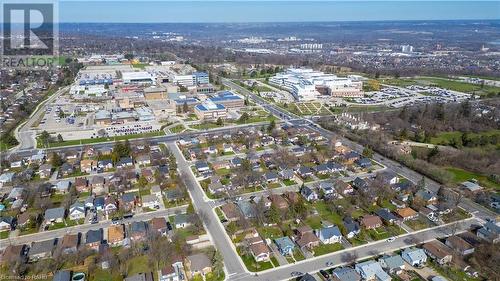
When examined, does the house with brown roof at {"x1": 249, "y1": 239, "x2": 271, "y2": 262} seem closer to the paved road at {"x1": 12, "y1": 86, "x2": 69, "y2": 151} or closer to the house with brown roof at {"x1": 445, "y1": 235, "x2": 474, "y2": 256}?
the house with brown roof at {"x1": 445, "y1": 235, "x2": 474, "y2": 256}

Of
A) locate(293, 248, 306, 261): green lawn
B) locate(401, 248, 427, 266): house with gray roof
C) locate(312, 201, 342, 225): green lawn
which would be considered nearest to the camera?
locate(401, 248, 427, 266): house with gray roof

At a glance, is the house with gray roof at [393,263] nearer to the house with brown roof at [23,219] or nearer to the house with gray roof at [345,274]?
the house with gray roof at [345,274]

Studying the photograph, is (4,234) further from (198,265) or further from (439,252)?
(439,252)

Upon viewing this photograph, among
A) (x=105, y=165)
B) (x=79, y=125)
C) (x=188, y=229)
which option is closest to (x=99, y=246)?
(x=188, y=229)

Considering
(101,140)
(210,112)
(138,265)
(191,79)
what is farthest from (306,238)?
(191,79)

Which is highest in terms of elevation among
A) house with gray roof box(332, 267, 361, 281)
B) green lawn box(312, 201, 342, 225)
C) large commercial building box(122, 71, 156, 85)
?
large commercial building box(122, 71, 156, 85)

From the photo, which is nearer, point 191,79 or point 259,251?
point 259,251

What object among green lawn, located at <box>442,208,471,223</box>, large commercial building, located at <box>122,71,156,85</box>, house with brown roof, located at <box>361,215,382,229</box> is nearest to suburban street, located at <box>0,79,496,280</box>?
green lawn, located at <box>442,208,471,223</box>
